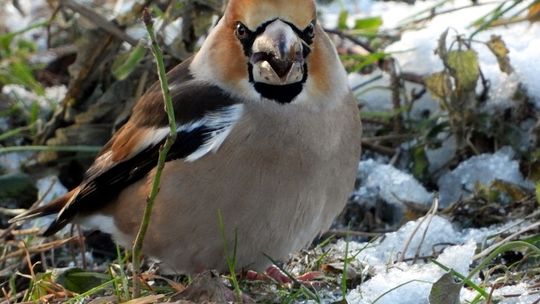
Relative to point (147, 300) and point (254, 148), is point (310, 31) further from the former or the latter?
point (147, 300)

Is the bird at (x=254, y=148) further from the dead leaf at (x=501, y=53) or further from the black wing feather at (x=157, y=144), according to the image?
the dead leaf at (x=501, y=53)

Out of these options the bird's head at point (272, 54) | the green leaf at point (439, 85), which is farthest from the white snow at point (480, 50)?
the bird's head at point (272, 54)

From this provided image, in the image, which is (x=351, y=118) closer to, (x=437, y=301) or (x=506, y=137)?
(x=437, y=301)

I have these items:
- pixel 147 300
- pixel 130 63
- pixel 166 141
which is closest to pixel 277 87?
pixel 166 141

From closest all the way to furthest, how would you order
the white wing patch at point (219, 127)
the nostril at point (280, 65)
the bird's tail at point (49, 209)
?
the nostril at point (280, 65), the white wing patch at point (219, 127), the bird's tail at point (49, 209)

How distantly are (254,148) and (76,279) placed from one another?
2.48 feet

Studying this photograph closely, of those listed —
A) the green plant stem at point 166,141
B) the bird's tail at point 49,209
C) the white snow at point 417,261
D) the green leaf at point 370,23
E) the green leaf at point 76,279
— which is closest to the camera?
the green plant stem at point 166,141

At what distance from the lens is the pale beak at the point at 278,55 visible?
3213mm

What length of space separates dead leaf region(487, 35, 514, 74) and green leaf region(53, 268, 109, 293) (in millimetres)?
1788

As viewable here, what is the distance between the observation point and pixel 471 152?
4590mm

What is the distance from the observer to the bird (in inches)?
130

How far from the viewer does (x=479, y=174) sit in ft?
14.6

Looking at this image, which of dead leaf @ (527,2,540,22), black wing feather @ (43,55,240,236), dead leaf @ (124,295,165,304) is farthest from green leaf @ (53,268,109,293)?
dead leaf @ (527,2,540,22)

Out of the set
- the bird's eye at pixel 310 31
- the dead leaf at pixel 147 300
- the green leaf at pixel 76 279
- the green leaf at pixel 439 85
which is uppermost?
the bird's eye at pixel 310 31
